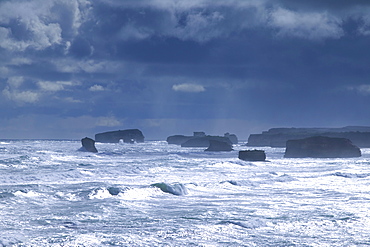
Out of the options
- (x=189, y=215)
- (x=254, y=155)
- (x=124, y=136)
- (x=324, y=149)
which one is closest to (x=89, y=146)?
(x=254, y=155)

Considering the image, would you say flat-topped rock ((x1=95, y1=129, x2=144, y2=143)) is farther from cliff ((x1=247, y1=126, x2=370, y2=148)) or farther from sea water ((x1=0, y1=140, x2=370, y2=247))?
sea water ((x1=0, y1=140, x2=370, y2=247))

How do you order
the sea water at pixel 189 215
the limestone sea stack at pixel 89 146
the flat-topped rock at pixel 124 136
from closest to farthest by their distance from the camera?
the sea water at pixel 189 215 → the limestone sea stack at pixel 89 146 → the flat-topped rock at pixel 124 136

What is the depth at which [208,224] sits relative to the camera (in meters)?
14.9

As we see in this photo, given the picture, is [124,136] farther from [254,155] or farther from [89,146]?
[254,155]

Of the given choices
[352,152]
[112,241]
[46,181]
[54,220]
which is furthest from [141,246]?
[352,152]

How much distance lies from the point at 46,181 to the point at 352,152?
58.1 m

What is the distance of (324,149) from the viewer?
7594 cm

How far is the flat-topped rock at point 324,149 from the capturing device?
2960 inches

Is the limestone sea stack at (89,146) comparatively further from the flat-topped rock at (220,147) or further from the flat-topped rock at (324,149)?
the flat-topped rock at (324,149)

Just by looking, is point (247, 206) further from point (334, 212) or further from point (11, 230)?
point (11, 230)

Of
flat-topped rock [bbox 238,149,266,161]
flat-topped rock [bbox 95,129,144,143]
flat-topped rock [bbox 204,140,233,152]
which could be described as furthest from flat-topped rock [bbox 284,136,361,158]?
flat-topped rock [bbox 95,129,144,143]

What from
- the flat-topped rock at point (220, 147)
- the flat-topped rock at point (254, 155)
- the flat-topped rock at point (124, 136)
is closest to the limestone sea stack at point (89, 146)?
the flat-topped rock at point (220, 147)

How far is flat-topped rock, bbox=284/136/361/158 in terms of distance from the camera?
7519 centimetres

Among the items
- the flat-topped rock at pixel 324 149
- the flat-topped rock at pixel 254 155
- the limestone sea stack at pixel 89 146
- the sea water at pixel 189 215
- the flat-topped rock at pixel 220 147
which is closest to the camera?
the sea water at pixel 189 215
